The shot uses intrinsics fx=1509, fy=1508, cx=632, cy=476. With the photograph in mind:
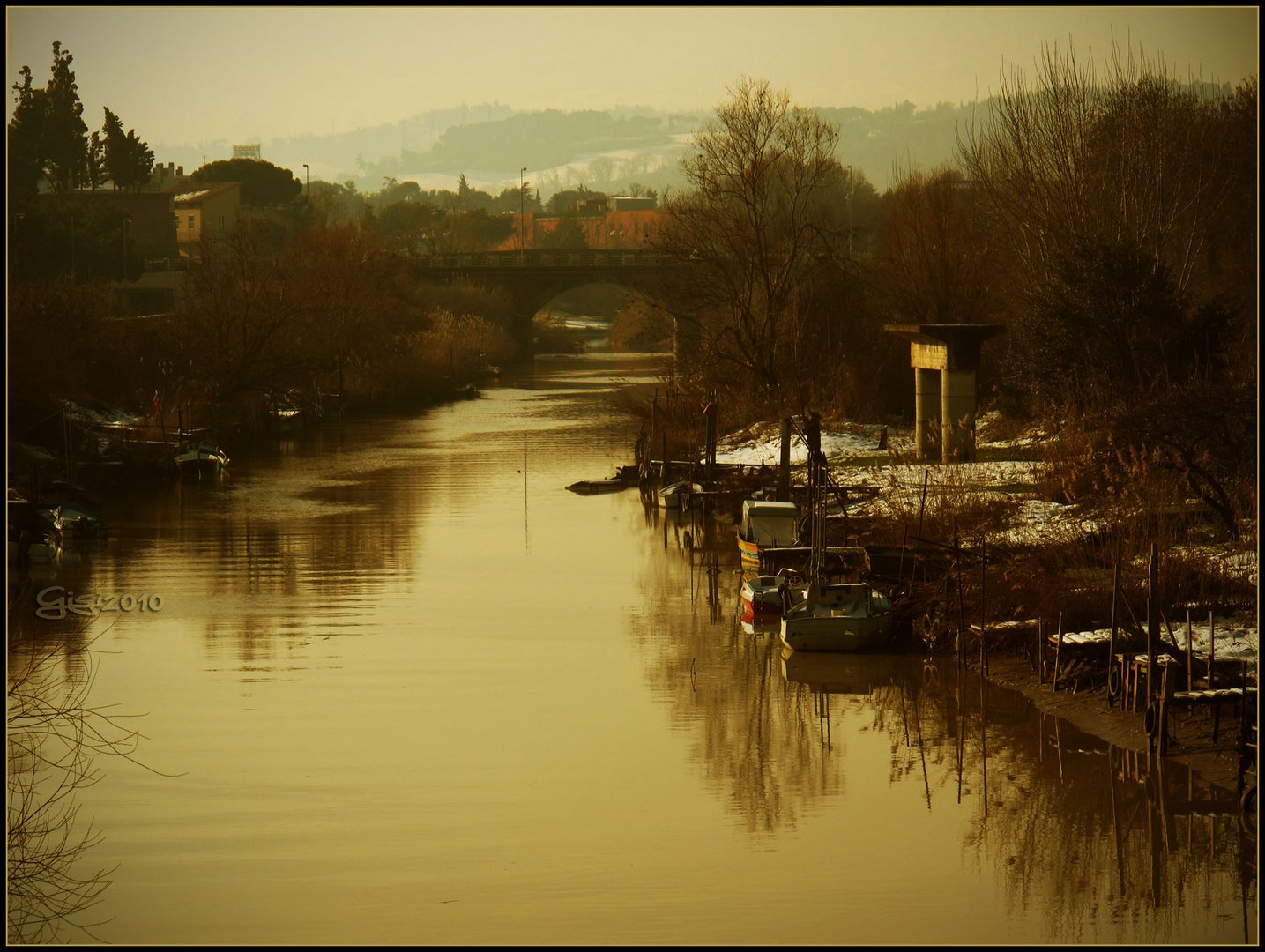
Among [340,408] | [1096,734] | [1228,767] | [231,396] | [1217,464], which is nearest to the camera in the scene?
[1228,767]

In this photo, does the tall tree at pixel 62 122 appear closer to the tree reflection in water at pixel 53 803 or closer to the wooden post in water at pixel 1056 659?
the tree reflection in water at pixel 53 803

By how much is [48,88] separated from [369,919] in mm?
81934

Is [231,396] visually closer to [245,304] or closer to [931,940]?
[245,304]

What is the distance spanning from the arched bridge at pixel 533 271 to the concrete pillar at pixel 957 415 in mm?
62125

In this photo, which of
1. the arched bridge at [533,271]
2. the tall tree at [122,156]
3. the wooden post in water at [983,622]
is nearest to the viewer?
the wooden post in water at [983,622]

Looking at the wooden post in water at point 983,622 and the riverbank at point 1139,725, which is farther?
the wooden post in water at point 983,622

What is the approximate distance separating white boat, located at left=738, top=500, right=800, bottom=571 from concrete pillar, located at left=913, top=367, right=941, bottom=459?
9037 millimetres

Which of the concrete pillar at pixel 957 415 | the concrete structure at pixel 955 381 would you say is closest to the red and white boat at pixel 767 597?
the concrete structure at pixel 955 381

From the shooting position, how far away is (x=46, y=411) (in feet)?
167

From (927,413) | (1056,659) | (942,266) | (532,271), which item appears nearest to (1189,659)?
(1056,659)

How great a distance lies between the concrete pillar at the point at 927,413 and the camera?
42281mm

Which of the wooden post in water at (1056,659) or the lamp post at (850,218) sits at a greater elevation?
the lamp post at (850,218)

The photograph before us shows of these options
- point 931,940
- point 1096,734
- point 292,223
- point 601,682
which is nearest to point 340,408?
point 292,223

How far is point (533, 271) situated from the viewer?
350 ft
